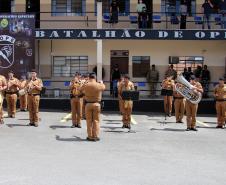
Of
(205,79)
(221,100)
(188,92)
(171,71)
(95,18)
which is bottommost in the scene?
(221,100)

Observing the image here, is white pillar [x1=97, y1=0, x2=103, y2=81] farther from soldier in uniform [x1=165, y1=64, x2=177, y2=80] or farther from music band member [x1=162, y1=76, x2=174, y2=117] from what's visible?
music band member [x1=162, y1=76, x2=174, y2=117]

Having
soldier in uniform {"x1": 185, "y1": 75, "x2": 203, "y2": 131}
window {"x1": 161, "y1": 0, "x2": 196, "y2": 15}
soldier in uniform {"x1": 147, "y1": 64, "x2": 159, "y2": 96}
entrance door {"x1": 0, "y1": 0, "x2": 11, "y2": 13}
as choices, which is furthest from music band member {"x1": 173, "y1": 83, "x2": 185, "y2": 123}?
entrance door {"x1": 0, "y1": 0, "x2": 11, "y2": 13}

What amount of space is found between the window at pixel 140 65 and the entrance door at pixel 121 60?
399mm

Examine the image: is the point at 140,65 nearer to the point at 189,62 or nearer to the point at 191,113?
the point at 189,62

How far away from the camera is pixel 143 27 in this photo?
25375 mm

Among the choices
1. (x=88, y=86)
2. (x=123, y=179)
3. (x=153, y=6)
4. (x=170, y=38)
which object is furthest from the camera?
(x=153, y=6)

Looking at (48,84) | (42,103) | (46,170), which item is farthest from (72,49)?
(46,170)

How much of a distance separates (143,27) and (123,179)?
1652 centimetres

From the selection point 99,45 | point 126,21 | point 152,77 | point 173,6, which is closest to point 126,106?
point 99,45

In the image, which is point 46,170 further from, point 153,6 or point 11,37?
point 153,6

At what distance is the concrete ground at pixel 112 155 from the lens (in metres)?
9.77

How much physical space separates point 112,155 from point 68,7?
53.9 ft

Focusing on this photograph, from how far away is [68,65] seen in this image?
2736cm

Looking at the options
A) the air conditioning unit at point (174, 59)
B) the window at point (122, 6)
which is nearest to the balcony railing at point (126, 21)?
the window at point (122, 6)
